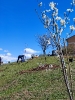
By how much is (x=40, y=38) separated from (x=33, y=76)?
1558 inches

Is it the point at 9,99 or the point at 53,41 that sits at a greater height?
the point at 53,41

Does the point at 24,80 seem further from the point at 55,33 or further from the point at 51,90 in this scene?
the point at 55,33

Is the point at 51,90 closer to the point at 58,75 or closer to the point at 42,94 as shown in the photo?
the point at 42,94

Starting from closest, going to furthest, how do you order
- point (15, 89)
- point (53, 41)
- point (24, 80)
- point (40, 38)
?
point (53, 41) < point (15, 89) < point (24, 80) < point (40, 38)

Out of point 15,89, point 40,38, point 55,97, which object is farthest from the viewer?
point 40,38

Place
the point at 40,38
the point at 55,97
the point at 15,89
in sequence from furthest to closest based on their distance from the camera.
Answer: the point at 40,38 → the point at 15,89 → the point at 55,97

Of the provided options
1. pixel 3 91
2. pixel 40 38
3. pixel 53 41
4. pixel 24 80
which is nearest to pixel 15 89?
pixel 3 91

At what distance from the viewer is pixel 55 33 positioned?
498cm

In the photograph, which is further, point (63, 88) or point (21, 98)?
point (63, 88)

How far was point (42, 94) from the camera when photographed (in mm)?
14000

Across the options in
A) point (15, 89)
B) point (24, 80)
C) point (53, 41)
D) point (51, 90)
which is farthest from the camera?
point (24, 80)

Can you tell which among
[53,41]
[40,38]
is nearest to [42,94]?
[53,41]

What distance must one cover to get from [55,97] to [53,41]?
873cm

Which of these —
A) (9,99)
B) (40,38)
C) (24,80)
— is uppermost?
(40,38)
